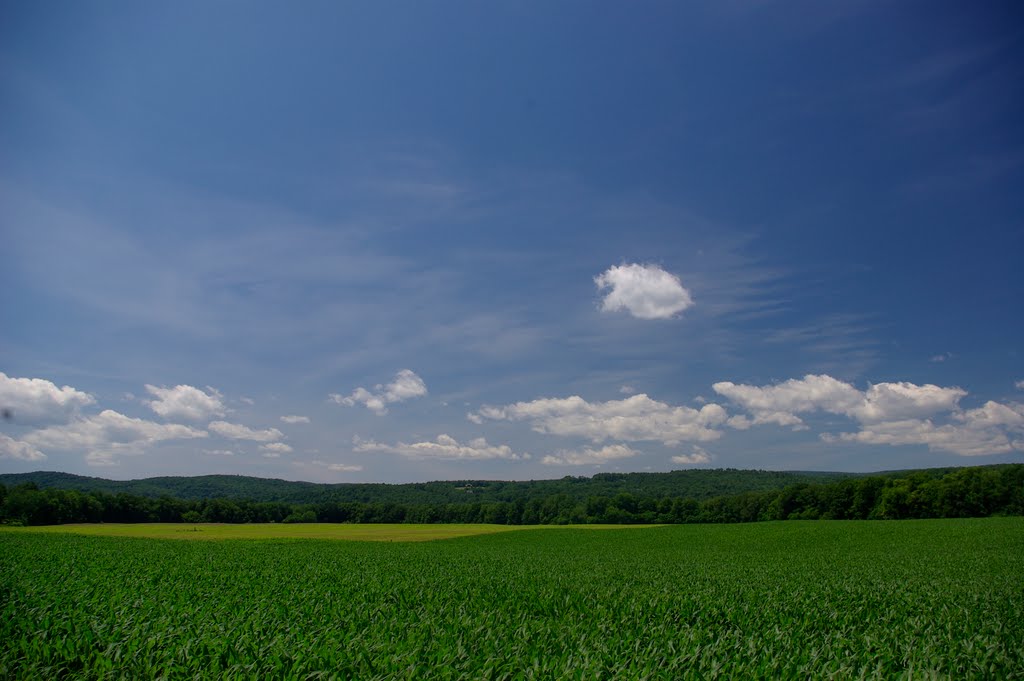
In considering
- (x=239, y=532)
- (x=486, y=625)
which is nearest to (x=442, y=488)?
(x=239, y=532)

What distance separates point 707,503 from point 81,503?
108 m

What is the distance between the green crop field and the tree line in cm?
7681

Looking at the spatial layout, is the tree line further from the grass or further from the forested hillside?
the forested hillside

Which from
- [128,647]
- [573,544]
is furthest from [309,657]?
[573,544]

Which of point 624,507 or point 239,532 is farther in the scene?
point 624,507

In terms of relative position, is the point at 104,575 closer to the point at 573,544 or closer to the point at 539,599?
the point at 539,599

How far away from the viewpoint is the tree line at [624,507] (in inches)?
3184

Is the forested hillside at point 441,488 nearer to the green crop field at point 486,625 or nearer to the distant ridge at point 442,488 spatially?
the distant ridge at point 442,488

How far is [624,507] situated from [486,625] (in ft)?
315

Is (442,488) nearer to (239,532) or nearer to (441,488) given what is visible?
(441,488)

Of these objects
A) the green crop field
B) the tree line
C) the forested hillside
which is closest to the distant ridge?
the forested hillside

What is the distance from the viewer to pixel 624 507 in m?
99.8

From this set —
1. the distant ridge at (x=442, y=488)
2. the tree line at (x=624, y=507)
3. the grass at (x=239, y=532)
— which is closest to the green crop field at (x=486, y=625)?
the grass at (x=239, y=532)

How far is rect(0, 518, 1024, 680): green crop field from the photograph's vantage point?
759 cm
